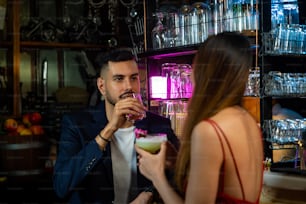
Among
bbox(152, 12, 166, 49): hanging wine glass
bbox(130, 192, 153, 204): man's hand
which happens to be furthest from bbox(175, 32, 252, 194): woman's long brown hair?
bbox(152, 12, 166, 49): hanging wine glass

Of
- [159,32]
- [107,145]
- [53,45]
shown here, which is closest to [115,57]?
[107,145]

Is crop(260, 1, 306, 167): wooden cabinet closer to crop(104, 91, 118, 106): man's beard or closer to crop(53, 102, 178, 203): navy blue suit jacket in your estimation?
crop(53, 102, 178, 203): navy blue suit jacket

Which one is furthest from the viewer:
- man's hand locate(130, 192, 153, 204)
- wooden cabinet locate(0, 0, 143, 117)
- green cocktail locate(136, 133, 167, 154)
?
wooden cabinet locate(0, 0, 143, 117)

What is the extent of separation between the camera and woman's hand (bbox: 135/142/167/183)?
80 centimetres

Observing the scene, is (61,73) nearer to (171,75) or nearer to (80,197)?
(171,75)

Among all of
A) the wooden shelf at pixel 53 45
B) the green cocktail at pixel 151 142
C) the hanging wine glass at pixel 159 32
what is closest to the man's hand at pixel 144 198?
the green cocktail at pixel 151 142

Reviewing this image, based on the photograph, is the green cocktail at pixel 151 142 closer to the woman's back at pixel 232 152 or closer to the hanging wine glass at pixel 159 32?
the woman's back at pixel 232 152

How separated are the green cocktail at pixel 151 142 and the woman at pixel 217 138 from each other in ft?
0.12

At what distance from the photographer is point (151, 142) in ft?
2.81

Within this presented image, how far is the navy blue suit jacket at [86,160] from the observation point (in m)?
1.05

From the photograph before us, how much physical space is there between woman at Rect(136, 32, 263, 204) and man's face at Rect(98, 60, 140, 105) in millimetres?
324

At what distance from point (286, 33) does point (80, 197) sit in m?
0.90

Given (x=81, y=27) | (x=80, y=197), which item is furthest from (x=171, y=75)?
(x=81, y=27)

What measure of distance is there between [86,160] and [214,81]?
1.32 feet
